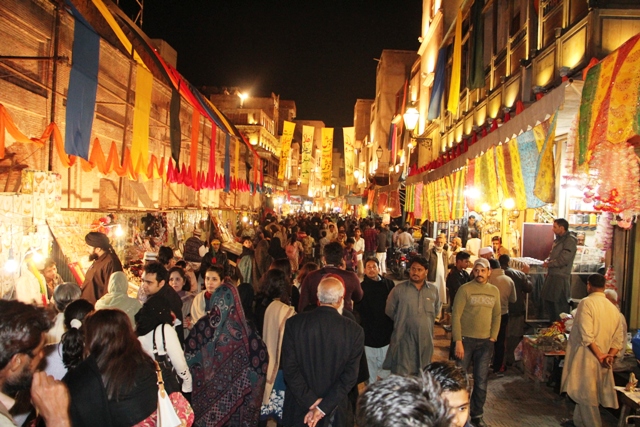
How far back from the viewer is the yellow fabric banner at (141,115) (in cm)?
865

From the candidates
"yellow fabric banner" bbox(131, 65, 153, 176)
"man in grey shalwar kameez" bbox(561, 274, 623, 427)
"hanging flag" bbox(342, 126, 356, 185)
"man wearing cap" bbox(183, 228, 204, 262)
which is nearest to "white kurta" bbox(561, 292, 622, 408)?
"man in grey shalwar kameez" bbox(561, 274, 623, 427)

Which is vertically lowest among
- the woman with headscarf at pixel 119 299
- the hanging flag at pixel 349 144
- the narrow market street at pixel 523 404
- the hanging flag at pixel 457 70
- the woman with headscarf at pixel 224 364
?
the narrow market street at pixel 523 404

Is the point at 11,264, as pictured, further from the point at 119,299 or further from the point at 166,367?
the point at 166,367

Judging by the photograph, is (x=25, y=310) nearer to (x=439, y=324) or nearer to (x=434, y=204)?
(x=439, y=324)

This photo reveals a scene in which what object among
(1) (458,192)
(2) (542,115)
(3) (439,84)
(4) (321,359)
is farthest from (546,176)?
(3) (439,84)

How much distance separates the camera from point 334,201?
95.5m

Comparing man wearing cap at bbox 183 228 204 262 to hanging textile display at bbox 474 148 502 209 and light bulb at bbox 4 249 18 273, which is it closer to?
light bulb at bbox 4 249 18 273

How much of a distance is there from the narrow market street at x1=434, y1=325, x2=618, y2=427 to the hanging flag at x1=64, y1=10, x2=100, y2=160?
7.13 m

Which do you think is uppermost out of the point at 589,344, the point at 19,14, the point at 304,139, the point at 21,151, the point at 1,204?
the point at 304,139

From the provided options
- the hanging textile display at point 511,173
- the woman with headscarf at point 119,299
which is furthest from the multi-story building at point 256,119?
the woman with headscarf at point 119,299

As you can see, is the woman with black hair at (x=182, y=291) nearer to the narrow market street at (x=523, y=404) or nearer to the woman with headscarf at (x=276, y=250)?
the narrow market street at (x=523, y=404)

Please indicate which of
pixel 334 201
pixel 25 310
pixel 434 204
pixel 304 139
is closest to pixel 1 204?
pixel 25 310

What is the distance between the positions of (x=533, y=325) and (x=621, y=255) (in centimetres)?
200

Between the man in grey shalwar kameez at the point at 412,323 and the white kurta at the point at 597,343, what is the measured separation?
5.65ft
